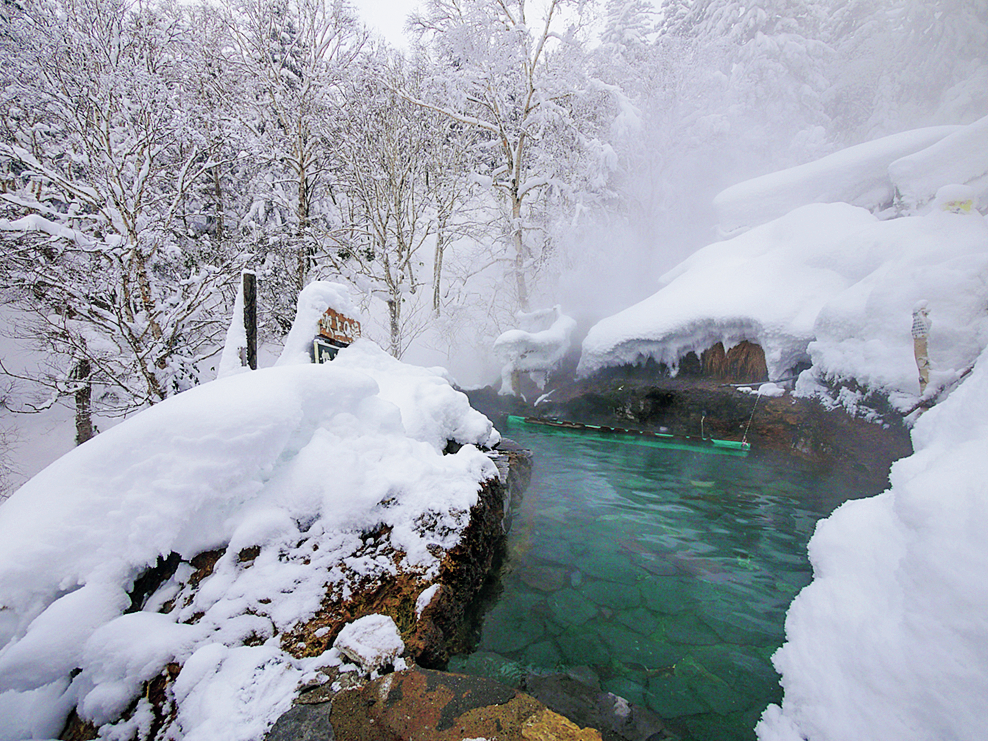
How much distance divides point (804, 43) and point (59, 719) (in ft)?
86.5

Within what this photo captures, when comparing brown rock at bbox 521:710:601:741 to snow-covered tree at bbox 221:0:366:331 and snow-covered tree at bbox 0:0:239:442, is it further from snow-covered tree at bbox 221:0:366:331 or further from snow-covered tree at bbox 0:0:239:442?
snow-covered tree at bbox 221:0:366:331

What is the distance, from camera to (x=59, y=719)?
1.65 metres

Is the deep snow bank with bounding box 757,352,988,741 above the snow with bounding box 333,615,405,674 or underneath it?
above

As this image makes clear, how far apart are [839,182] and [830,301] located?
6845 mm

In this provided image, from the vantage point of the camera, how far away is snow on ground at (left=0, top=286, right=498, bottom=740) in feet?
5.50

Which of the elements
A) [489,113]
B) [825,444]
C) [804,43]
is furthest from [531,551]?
[804,43]

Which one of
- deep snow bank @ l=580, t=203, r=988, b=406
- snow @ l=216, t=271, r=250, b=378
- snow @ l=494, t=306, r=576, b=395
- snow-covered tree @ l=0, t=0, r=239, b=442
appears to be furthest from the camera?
snow @ l=494, t=306, r=576, b=395

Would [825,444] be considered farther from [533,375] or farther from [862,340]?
[533,375]

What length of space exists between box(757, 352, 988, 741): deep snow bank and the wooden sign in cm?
521

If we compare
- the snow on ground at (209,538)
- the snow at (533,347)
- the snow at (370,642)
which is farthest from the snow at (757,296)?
the snow at (370,642)

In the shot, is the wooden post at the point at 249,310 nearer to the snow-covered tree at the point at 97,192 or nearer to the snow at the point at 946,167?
the snow-covered tree at the point at 97,192

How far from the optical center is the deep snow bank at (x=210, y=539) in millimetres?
1678

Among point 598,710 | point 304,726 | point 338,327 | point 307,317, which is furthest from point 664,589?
point 307,317

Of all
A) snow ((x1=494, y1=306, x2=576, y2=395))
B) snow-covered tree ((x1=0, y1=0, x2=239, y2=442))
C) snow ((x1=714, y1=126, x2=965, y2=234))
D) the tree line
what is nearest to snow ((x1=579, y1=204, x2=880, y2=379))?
snow ((x1=494, y1=306, x2=576, y2=395))
